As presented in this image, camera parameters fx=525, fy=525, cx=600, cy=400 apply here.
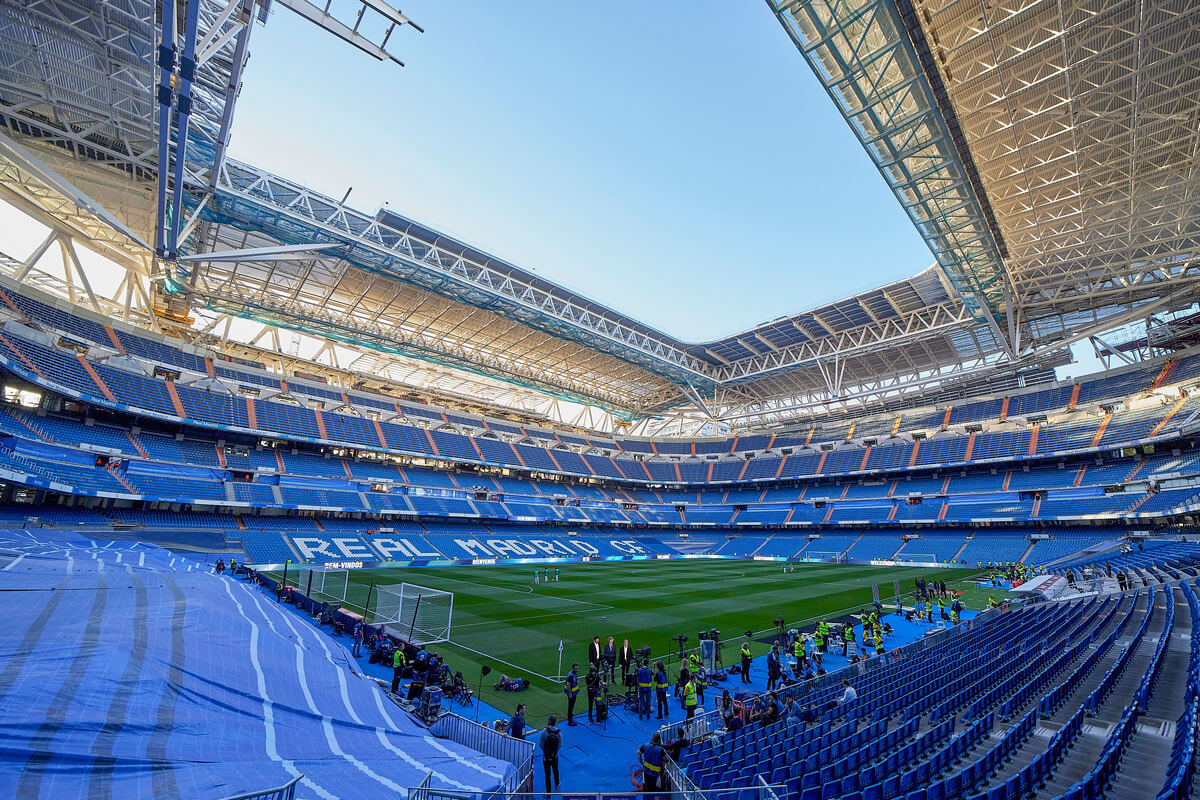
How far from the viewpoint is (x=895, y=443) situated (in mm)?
57438

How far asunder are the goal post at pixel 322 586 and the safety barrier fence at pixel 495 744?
13292 millimetres

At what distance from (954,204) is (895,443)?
3967 centimetres

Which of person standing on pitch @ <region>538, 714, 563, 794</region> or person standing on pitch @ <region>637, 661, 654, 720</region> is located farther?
person standing on pitch @ <region>637, 661, 654, 720</region>

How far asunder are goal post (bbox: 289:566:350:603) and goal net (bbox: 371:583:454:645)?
419cm

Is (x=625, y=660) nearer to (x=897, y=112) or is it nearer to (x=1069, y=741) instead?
(x=1069, y=741)

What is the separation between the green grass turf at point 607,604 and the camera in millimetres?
15742

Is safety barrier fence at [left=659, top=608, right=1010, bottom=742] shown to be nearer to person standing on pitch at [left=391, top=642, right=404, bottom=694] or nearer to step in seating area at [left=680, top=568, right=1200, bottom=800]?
step in seating area at [left=680, top=568, right=1200, bottom=800]

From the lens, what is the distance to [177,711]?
229 inches

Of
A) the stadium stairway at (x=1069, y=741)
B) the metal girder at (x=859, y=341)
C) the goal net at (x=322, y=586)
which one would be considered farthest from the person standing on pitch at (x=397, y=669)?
the metal girder at (x=859, y=341)

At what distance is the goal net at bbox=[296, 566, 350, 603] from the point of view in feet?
69.5

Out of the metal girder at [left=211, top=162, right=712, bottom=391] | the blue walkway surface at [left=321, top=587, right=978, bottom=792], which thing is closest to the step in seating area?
the blue walkway surface at [left=321, top=587, right=978, bottom=792]

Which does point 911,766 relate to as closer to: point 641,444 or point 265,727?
point 265,727

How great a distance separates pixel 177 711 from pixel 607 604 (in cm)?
2054

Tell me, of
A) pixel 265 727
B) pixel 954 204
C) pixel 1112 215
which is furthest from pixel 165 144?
pixel 1112 215
